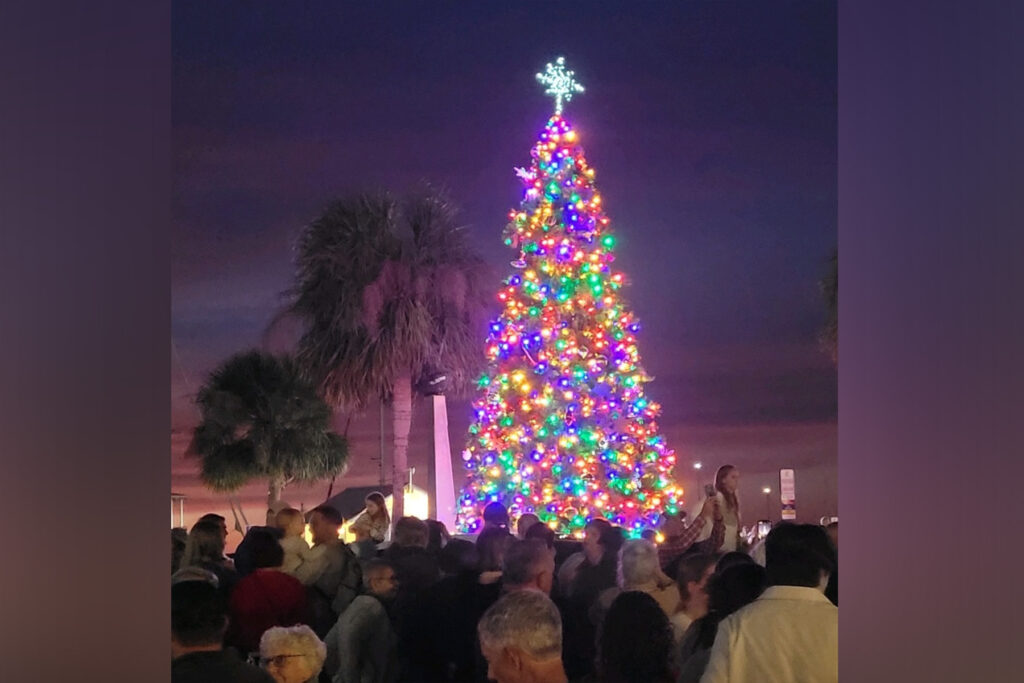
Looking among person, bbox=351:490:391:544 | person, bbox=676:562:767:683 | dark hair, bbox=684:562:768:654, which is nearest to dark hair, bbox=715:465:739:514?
person, bbox=676:562:767:683

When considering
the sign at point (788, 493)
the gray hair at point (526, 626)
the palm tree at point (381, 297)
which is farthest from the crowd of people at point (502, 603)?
the palm tree at point (381, 297)

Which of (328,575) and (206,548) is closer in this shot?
(328,575)

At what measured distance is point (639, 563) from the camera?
4.16m

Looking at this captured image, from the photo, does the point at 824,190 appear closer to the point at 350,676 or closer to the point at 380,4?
the point at 380,4

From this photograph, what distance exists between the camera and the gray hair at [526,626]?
2910 mm

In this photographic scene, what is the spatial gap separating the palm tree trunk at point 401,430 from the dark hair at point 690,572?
1966 mm

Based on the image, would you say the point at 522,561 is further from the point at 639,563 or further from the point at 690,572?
the point at 690,572

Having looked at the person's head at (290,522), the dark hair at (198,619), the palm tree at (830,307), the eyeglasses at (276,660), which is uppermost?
the palm tree at (830,307)

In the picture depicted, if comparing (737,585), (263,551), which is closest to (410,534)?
(263,551)

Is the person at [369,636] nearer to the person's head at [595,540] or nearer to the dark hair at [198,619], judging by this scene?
the dark hair at [198,619]

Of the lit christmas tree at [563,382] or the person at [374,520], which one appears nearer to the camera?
the person at [374,520]

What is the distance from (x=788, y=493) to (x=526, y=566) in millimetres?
1939

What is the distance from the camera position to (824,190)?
543 cm
